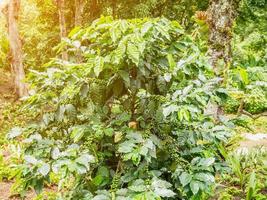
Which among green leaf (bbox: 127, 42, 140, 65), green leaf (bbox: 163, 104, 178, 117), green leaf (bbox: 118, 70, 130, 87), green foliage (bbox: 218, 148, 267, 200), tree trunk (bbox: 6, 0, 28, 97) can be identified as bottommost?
green foliage (bbox: 218, 148, 267, 200)

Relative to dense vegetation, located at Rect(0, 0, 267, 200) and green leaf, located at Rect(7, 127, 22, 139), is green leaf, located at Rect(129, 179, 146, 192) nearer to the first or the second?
dense vegetation, located at Rect(0, 0, 267, 200)

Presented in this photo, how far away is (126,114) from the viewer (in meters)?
3.03

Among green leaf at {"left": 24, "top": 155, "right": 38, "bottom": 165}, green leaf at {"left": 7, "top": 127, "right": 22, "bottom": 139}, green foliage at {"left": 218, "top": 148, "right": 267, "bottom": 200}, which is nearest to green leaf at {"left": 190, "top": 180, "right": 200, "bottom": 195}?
green leaf at {"left": 24, "top": 155, "right": 38, "bottom": 165}

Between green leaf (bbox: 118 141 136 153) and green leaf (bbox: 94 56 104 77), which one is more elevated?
green leaf (bbox: 94 56 104 77)

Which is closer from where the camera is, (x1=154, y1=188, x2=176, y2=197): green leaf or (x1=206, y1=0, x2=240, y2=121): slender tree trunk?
(x1=154, y1=188, x2=176, y2=197): green leaf

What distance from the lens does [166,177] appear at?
3.18 m

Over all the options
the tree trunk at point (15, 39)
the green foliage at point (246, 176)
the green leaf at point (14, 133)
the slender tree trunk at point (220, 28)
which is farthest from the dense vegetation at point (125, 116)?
the tree trunk at point (15, 39)

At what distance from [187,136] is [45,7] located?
64.5ft

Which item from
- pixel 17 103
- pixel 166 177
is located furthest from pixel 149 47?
pixel 17 103

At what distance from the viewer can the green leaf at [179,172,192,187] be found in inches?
106

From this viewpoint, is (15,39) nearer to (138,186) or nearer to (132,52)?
(132,52)

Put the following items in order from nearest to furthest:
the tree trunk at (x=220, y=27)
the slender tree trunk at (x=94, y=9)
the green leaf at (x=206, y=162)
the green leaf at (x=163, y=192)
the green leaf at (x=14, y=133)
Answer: the green leaf at (x=163, y=192)
the green leaf at (x=206, y=162)
the green leaf at (x=14, y=133)
the tree trunk at (x=220, y=27)
the slender tree trunk at (x=94, y=9)

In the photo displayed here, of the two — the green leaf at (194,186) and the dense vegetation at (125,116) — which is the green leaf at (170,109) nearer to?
the dense vegetation at (125,116)

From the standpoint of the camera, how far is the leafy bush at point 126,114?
106 inches
